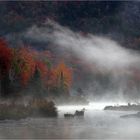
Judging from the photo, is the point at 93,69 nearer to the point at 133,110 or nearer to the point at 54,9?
the point at 54,9

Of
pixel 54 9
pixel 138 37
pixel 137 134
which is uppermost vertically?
pixel 54 9

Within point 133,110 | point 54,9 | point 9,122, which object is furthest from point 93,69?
point 9,122

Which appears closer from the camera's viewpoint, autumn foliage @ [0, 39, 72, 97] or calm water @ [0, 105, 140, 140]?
calm water @ [0, 105, 140, 140]

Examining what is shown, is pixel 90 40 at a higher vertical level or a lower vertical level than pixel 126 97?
higher

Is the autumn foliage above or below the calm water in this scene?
above

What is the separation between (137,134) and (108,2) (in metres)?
119

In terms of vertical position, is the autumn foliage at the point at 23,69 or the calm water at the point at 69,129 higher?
the autumn foliage at the point at 23,69

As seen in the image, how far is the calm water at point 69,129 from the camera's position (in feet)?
119

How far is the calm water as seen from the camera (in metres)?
36.4

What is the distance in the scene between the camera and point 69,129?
41094mm

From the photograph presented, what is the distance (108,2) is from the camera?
153 meters

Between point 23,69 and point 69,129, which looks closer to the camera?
point 69,129

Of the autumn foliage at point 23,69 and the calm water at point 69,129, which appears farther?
the autumn foliage at point 23,69

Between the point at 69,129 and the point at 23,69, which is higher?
the point at 23,69
